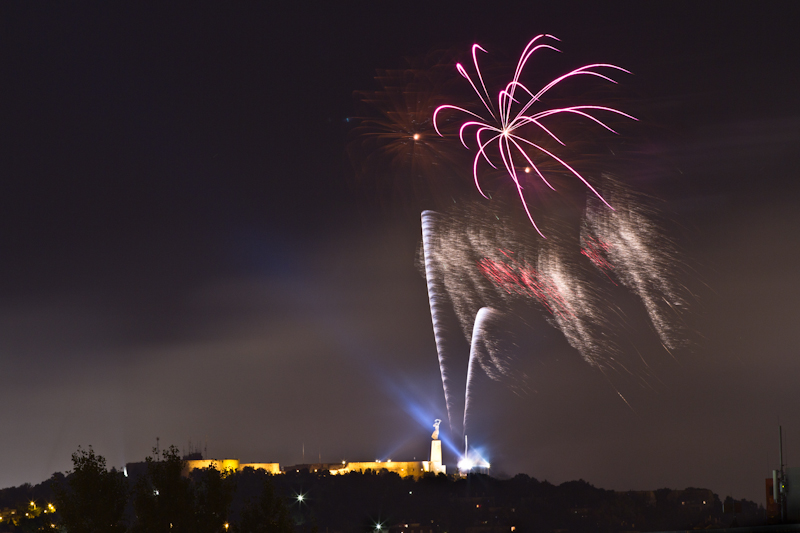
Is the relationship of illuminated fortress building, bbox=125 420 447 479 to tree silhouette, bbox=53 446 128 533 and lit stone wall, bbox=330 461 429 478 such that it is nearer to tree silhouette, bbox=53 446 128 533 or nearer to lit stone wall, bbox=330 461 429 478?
lit stone wall, bbox=330 461 429 478

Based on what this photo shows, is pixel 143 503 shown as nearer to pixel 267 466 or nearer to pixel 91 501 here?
pixel 91 501

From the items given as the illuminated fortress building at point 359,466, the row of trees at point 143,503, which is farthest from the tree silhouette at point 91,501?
the illuminated fortress building at point 359,466

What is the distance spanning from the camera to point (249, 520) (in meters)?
43.8

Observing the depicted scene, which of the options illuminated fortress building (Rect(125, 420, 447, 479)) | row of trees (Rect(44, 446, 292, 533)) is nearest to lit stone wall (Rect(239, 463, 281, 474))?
illuminated fortress building (Rect(125, 420, 447, 479))

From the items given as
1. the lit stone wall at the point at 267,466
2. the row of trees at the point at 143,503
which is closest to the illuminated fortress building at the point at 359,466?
the lit stone wall at the point at 267,466

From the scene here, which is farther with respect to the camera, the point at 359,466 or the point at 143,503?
the point at 359,466

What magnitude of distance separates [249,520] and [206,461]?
8444 cm

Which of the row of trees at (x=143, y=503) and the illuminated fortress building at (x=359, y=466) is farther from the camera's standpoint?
the illuminated fortress building at (x=359, y=466)

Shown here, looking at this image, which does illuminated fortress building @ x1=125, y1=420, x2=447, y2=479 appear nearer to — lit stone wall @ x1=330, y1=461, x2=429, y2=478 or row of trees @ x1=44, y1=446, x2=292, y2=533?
lit stone wall @ x1=330, y1=461, x2=429, y2=478

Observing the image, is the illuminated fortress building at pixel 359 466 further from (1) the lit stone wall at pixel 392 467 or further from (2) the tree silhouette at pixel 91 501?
(2) the tree silhouette at pixel 91 501

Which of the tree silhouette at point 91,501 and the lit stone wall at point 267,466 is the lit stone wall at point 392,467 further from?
the tree silhouette at point 91,501

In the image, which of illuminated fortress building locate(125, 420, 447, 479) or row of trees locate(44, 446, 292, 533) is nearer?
row of trees locate(44, 446, 292, 533)

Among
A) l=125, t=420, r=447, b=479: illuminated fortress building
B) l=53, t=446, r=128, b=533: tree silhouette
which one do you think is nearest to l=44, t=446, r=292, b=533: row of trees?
l=53, t=446, r=128, b=533: tree silhouette

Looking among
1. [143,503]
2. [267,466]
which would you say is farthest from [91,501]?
[267,466]
